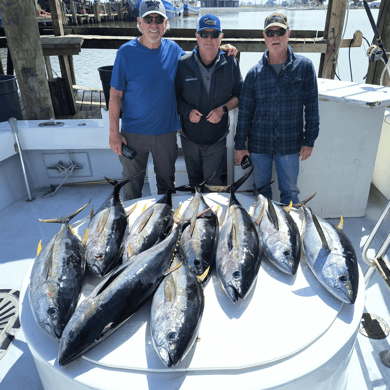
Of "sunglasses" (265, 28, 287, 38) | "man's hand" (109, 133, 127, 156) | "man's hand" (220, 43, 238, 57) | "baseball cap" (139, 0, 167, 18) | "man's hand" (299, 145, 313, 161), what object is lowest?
"man's hand" (299, 145, 313, 161)

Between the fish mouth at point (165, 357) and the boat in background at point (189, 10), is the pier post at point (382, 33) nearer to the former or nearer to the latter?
the fish mouth at point (165, 357)

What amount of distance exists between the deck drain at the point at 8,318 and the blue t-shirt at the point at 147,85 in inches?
61.8

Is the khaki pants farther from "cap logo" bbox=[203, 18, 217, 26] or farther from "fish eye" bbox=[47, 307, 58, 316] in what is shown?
"fish eye" bbox=[47, 307, 58, 316]

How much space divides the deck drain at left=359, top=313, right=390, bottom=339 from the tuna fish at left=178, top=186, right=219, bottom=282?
1.17m

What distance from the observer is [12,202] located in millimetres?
3797

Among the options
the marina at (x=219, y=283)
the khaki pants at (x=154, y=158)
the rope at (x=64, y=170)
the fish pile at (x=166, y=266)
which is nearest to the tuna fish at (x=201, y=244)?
the fish pile at (x=166, y=266)

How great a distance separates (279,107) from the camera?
8.07ft

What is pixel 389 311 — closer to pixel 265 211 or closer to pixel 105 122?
pixel 265 211

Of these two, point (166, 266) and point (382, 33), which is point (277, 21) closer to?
point (166, 266)

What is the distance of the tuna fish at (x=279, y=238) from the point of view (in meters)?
1.63

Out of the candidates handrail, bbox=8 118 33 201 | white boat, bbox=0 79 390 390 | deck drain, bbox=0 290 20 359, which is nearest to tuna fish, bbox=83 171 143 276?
white boat, bbox=0 79 390 390

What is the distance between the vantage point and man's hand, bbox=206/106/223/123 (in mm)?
2545

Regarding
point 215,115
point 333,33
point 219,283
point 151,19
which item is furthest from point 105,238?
point 333,33

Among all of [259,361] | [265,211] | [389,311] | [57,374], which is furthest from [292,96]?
[57,374]
